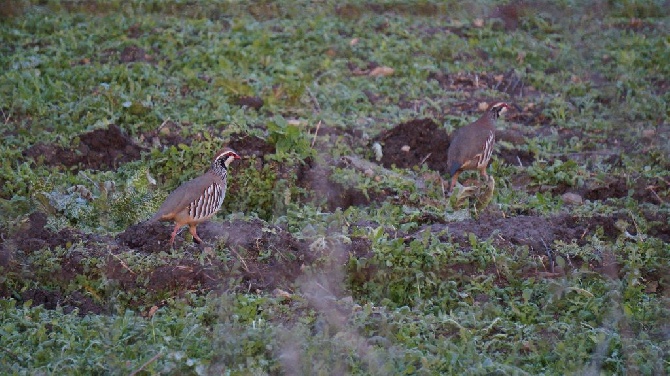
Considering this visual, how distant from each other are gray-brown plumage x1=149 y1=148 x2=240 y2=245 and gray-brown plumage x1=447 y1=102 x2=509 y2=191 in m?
1.83

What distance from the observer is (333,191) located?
696 cm

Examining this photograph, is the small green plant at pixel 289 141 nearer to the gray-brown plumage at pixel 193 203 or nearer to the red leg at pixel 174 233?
the gray-brown plumage at pixel 193 203

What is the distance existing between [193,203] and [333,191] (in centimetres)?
129

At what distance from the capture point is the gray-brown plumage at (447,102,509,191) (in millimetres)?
7203

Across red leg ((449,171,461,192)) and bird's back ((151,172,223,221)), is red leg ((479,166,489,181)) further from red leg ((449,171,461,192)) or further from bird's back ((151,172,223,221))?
bird's back ((151,172,223,221))

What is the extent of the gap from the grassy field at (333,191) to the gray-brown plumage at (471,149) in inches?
8.0

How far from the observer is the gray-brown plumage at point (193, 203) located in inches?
235

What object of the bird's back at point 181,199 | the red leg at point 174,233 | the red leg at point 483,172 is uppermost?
Answer: the bird's back at point 181,199

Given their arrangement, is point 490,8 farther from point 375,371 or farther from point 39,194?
point 39,194

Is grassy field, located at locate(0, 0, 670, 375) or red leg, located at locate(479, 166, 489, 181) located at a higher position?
grassy field, located at locate(0, 0, 670, 375)

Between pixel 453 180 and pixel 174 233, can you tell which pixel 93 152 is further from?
pixel 453 180

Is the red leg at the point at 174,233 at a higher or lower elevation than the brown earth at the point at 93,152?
higher

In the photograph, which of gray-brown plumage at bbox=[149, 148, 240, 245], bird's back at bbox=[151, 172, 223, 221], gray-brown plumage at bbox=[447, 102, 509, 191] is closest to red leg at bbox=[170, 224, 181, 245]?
gray-brown plumage at bbox=[149, 148, 240, 245]

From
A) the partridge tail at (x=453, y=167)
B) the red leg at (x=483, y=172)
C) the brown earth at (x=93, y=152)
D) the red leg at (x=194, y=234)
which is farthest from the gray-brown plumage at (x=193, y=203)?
the red leg at (x=483, y=172)
